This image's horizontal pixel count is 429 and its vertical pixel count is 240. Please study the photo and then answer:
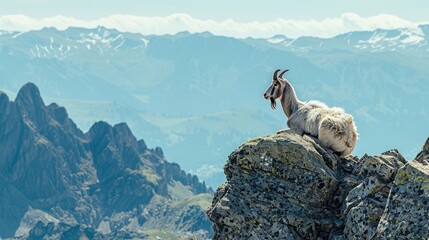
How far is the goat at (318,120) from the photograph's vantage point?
1366 inches

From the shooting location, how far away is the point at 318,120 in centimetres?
3728

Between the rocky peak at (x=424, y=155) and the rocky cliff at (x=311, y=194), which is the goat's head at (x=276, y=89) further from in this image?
the rocky peak at (x=424, y=155)

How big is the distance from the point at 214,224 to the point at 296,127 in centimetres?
1168

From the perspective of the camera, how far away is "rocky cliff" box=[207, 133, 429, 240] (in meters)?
25.4

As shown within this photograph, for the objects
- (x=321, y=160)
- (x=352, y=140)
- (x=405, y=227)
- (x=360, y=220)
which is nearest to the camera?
(x=405, y=227)

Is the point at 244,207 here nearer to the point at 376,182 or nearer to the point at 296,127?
the point at 376,182

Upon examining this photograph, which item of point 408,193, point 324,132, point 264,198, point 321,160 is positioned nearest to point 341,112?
point 324,132

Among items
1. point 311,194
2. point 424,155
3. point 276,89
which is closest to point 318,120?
point 276,89

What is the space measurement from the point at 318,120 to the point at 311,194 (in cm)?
842

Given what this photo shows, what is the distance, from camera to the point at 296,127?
39688 millimetres

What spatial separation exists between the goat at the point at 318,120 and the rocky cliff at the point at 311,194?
2.64 metres

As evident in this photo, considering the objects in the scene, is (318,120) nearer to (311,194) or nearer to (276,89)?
(276,89)

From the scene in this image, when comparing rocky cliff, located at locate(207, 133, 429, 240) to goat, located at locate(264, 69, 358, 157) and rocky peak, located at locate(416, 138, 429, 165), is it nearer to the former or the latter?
rocky peak, located at locate(416, 138, 429, 165)

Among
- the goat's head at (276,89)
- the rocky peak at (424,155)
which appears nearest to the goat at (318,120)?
the goat's head at (276,89)
